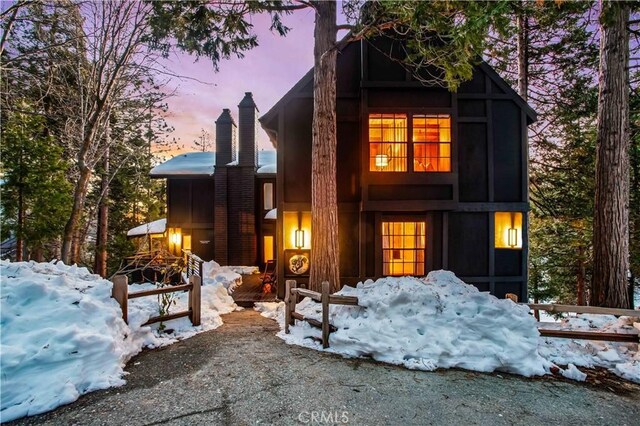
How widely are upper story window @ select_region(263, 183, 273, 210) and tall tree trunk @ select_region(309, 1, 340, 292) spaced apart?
9.46 meters

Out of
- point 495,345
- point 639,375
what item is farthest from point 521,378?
point 639,375

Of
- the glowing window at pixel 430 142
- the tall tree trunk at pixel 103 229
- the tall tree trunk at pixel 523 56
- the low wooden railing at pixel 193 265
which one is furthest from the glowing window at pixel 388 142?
the tall tree trunk at pixel 103 229

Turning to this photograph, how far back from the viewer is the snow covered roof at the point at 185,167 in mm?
15359

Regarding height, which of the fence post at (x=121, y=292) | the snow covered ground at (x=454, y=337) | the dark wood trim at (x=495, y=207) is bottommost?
the snow covered ground at (x=454, y=337)

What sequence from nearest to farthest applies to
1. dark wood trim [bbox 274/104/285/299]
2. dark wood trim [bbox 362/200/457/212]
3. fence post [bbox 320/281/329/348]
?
fence post [bbox 320/281/329/348] < dark wood trim [bbox 362/200/457/212] < dark wood trim [bbox 274/104/285/299]

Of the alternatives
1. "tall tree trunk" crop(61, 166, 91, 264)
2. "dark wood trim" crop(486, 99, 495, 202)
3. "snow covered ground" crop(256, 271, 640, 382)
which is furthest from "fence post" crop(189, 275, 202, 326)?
"dark wood trim" crop(486, 99, 495, 202)

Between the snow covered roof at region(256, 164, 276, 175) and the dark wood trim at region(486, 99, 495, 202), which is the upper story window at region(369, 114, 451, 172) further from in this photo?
the snow covered roof at region(256, 164, 276, 175)

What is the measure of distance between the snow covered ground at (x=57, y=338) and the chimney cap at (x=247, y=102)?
496 inches

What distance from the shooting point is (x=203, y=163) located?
56.2ft

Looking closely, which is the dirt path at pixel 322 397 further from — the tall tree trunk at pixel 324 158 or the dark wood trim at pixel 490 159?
the dark wood trim at pixel 490 159

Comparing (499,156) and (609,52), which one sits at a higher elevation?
(609,52)

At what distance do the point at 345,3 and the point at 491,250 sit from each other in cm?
796

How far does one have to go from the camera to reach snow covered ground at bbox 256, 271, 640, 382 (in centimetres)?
439

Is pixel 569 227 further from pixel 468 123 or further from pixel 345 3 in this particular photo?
pixel 345 3
